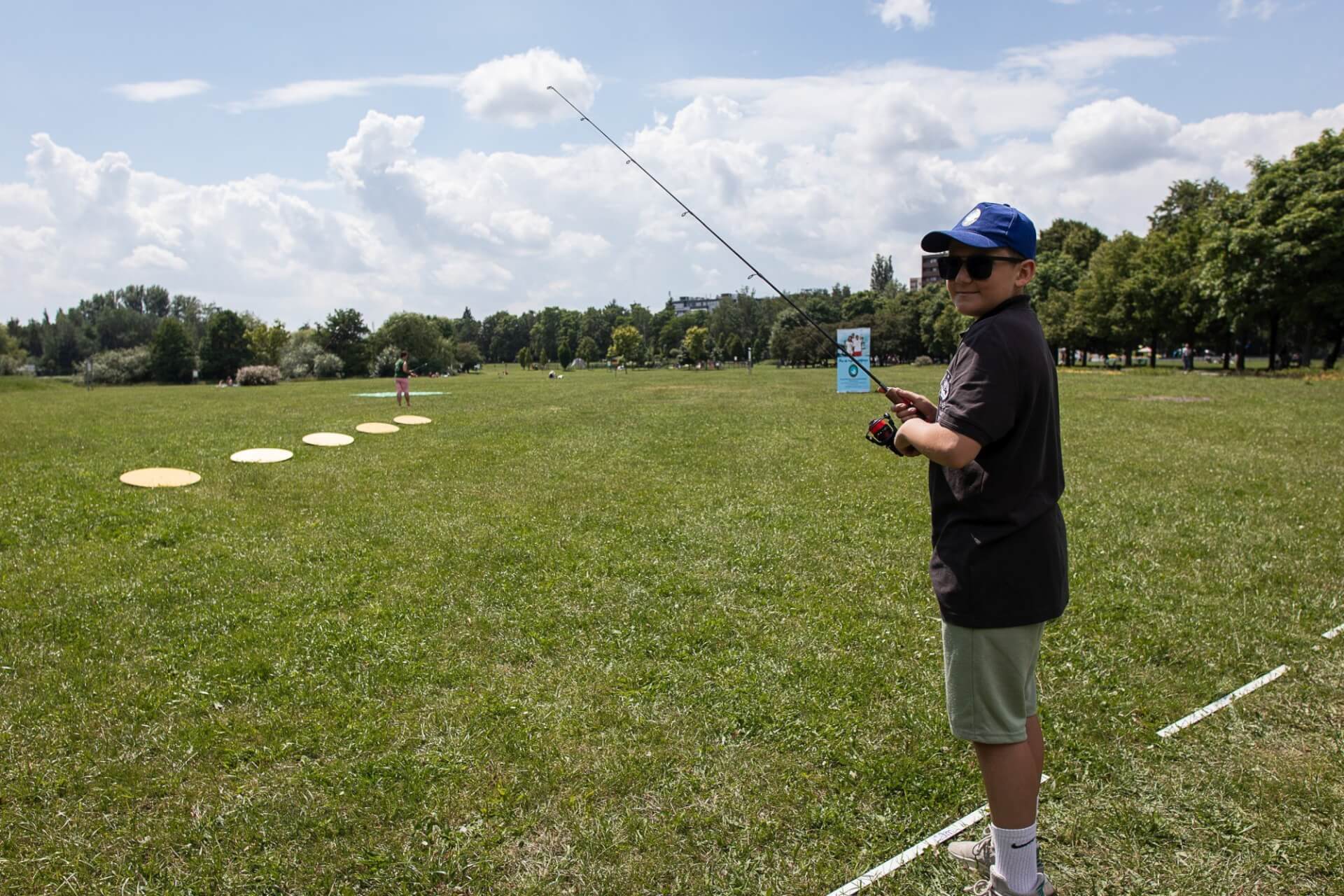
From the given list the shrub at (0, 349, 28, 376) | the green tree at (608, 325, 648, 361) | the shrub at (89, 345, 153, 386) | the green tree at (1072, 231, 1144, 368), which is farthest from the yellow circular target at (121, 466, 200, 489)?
the green tree at (608, 325, 648, 361)

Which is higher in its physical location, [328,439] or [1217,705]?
[328,439]

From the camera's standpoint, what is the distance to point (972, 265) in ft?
9.34

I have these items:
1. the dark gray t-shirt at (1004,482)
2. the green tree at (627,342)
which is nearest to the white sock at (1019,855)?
the dark gray t-shirt at (1004,482)

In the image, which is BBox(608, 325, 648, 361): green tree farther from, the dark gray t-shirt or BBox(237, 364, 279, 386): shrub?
the dark gray t-shirt

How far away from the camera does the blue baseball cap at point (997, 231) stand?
9.10 ft

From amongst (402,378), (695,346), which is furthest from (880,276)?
(402,378)

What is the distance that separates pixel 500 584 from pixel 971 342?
520 cm

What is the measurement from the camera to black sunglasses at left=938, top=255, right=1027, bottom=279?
281cm

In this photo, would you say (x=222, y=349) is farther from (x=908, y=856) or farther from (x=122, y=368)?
(x=908, y=856)

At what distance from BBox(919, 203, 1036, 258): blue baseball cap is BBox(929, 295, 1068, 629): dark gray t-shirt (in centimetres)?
23

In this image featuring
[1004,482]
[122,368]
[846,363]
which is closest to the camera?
[1004,482]

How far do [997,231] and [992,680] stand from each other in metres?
1.66

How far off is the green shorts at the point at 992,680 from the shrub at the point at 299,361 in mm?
82576

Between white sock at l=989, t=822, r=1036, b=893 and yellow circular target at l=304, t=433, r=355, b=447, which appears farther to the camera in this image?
yellow circular target at l=304, t=433, r=355, b=447
